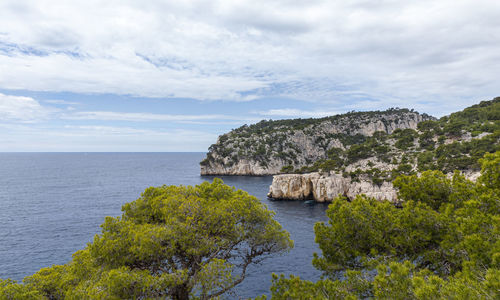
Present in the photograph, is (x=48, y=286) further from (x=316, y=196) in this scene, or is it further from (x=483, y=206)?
(x=316, y=196)

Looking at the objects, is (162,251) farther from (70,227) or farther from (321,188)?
(321,188)

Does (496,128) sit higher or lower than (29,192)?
higher

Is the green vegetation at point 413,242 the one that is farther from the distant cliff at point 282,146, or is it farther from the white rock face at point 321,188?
the distant cliff at point 282,146

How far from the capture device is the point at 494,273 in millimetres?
6977

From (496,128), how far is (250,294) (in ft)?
188

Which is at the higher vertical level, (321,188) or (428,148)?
(428,148)

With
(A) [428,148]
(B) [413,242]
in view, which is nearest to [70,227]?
(B) [413,242]

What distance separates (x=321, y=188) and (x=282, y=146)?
192 feet

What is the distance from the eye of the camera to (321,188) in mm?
63031

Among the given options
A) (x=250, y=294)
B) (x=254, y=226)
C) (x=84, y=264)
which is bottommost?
(x=250, y=294)

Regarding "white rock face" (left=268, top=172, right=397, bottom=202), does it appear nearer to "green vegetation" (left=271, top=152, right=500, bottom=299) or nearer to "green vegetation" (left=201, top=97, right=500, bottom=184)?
"green vegetation" (left=201, top=97, right=500, bottom=184)

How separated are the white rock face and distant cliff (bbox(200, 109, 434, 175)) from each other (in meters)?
45.3

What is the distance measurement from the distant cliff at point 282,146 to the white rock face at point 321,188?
149 ft

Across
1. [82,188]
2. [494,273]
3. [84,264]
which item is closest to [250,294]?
[84,264]
